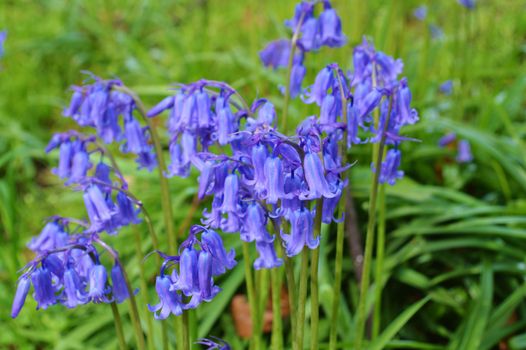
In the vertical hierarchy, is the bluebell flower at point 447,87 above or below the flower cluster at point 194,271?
above

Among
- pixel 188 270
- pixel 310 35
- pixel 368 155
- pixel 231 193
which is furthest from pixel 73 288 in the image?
pixel 368 155

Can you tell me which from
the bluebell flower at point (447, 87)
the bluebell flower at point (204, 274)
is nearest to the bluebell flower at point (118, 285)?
the bluebell flower at point (204, 274)

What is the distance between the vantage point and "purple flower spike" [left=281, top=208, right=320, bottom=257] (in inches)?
87.4

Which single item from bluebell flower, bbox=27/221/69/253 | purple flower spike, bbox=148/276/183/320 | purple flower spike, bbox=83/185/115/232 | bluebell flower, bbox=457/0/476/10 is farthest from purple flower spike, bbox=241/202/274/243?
bluebell flower, bbox=457/0/476/10

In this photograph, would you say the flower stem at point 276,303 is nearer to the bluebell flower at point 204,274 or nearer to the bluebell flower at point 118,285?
the bluebell flower at point 204,274

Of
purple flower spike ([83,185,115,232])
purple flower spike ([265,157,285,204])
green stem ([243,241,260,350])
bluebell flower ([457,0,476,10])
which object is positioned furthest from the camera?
bluebell flower ([457,0,476,10])

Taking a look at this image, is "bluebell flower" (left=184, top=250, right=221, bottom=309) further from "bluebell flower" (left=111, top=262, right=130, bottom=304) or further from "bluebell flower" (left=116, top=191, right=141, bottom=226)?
"bluebell flower" (left=116, top=191, right=141, bottom=226)

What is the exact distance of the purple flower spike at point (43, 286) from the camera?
7.65ft

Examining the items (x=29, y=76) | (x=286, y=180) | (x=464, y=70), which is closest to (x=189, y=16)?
(x=29, y=76)

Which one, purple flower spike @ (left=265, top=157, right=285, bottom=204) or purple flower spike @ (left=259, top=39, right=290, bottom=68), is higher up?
purple flower spike @ (left=259, top=39, right=290, bottom=68)

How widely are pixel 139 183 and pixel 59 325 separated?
165 cm

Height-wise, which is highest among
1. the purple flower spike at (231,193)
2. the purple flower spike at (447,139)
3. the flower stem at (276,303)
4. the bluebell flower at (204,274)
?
the purple flower spike at (447,139)

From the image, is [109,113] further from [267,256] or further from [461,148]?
[461,148]

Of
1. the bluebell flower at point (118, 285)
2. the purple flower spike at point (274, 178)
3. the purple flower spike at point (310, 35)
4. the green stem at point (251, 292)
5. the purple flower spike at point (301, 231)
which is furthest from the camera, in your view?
the purple flower spike at point (310, 35)
